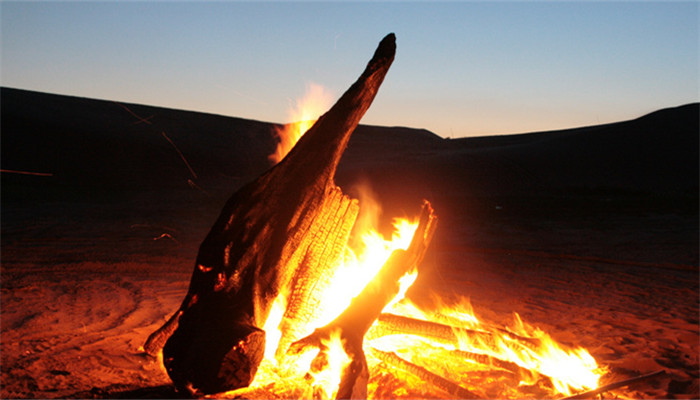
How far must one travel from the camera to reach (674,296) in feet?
21.8

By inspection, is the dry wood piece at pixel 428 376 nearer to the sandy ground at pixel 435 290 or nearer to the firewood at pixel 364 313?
the firewood at pixel 364 313

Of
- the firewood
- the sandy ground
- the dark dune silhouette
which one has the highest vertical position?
the dark dune silhouette

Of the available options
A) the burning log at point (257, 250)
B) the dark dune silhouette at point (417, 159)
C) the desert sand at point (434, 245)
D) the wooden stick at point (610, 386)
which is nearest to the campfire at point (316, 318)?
the burning log at point (257, 250)

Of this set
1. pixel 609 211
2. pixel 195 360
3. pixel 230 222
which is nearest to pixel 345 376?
pixel 195 360

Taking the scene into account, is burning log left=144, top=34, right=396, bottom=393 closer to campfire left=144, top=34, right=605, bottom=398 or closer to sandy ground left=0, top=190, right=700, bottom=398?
campfire left=144, top=34, right=605, bottom=398

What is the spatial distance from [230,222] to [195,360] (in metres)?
0.86

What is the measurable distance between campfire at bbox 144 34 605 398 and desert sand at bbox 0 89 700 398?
21.3 inches

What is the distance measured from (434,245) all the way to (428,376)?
300 inches

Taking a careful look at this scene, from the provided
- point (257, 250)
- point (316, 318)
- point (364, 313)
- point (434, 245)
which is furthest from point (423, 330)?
point (434, 245)

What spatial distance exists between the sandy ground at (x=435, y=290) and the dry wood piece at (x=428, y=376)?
1.23 metres

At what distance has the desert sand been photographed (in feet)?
13.9

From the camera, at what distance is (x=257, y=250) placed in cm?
324

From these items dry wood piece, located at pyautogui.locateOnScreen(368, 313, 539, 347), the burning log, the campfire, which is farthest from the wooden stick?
the burning log

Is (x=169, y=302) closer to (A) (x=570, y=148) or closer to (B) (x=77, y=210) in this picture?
(B) (x=77, y=210)
